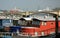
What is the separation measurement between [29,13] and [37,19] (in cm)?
13

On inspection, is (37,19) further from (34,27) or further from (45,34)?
(45,34)

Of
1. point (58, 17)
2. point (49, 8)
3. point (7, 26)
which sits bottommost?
point (7, 26)

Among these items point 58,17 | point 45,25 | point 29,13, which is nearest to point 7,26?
point 29,13

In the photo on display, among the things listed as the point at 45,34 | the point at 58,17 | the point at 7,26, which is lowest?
the point at 45,34

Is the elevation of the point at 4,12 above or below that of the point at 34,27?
above

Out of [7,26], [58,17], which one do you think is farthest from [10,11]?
[58,17]

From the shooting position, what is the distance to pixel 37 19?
5.62 ft

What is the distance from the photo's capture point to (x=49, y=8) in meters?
1.72

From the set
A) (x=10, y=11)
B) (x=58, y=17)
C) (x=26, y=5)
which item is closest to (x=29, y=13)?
(x=26, y=5)

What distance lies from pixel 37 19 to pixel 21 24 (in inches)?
8.8

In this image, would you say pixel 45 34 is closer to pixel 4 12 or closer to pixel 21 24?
pixel 21 24

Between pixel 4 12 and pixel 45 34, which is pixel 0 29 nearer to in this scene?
pixel 4 12

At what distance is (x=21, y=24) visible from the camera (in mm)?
1727

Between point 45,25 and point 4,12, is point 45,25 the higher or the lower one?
the lower one
